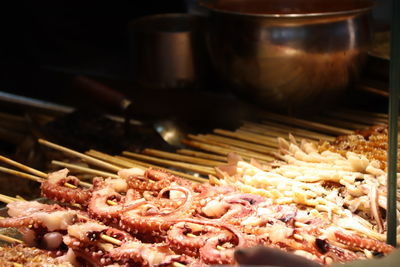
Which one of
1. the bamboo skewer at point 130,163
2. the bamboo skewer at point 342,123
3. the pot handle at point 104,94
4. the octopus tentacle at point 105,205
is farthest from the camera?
the pot handle at point 104,94

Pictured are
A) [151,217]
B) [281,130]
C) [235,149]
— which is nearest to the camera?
[151,217]

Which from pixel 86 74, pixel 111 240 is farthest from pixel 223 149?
pixel 86 74

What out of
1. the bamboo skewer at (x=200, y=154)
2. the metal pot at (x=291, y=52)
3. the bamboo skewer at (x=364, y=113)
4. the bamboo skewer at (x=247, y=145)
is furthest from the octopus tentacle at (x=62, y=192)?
the bamboo skewer at (x=364, y=113)

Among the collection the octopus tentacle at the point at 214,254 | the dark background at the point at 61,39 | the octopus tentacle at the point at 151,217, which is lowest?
the dark background at the point at 61,39

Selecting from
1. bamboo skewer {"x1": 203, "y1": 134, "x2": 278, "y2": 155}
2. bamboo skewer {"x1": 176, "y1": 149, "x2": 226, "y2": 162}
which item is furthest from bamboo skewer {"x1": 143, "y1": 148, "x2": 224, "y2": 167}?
bamboo skewer {"x1": 203, "y1": 134, "x2": 278, "y2": 155}

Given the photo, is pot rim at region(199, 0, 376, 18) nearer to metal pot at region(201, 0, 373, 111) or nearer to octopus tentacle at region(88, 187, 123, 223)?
metal pot at region(201, 0, 373, 111)

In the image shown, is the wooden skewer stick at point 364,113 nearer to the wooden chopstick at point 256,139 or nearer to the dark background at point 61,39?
the wooden chopstick at point 256,139

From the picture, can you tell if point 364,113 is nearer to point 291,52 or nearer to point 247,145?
point 291,52
